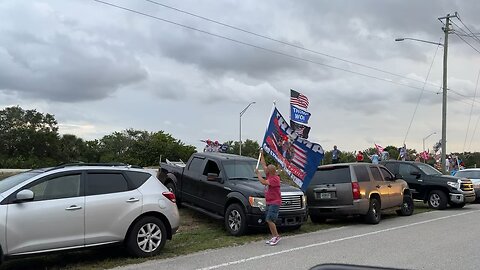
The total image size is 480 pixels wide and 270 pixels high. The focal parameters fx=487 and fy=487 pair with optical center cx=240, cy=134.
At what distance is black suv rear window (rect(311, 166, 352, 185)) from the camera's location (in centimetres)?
1370

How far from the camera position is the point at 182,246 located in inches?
394

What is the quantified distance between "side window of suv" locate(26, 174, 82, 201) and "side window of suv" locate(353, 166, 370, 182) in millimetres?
8122

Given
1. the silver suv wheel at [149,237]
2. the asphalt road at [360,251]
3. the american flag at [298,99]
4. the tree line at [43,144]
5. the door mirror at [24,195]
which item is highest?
the tree line at [43,144]

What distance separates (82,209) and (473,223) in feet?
35.0

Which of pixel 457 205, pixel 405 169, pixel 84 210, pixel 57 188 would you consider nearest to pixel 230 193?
pixel 84 210

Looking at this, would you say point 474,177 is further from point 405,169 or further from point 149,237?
point 149,237

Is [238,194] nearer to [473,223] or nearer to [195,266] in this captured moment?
[195,266]

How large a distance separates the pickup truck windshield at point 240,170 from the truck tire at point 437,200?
882 centimetres

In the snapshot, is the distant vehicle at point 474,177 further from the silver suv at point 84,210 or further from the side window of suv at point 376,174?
the silver suv at point 84,210

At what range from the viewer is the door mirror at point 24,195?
7.40m

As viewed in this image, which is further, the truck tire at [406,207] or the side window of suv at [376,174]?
the truck tire at [406,207]

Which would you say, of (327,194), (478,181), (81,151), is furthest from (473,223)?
(81,151)

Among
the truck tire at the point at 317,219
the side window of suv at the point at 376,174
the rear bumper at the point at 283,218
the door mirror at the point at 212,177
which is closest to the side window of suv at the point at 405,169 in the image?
the side window of suv at the point at 376,174

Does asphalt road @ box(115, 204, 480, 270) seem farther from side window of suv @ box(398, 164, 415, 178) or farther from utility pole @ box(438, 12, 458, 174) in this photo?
utility pole @ box(438, 12, 458, 174)
